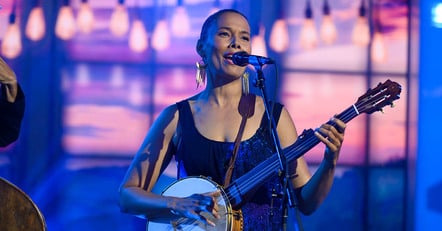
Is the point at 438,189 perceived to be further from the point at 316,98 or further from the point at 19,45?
the point at 19,45

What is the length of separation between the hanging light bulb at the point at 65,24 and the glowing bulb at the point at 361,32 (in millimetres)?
1802

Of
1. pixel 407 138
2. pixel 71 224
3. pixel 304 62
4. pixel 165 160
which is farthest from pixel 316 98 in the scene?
pixel 71 224

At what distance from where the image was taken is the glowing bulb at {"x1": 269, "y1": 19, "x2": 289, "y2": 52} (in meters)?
4.10

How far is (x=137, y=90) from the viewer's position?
160 inches

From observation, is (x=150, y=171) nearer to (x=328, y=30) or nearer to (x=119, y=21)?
(x=119, y=21)

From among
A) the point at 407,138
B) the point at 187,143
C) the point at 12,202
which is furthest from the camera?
the point at 407,138

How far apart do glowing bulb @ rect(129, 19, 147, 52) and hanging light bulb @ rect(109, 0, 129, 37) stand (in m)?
0.04

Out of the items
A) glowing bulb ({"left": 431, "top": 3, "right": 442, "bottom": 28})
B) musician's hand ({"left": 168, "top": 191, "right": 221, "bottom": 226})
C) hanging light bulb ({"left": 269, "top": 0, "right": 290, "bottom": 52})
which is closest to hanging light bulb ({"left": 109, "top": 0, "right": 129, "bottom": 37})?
hanging light bulb ({"left": 269, "top": 0, "right": 290, "bottom": 52})

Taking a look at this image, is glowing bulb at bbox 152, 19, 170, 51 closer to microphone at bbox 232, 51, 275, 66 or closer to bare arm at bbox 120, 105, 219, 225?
bare arm at bbox 120, 105, 219, 225

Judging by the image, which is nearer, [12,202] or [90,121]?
[12,202]

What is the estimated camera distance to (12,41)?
13.0ft

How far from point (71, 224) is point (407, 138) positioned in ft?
7.31

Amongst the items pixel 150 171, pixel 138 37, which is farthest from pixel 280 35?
pixel 150 171

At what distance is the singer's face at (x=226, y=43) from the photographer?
2.93 m
